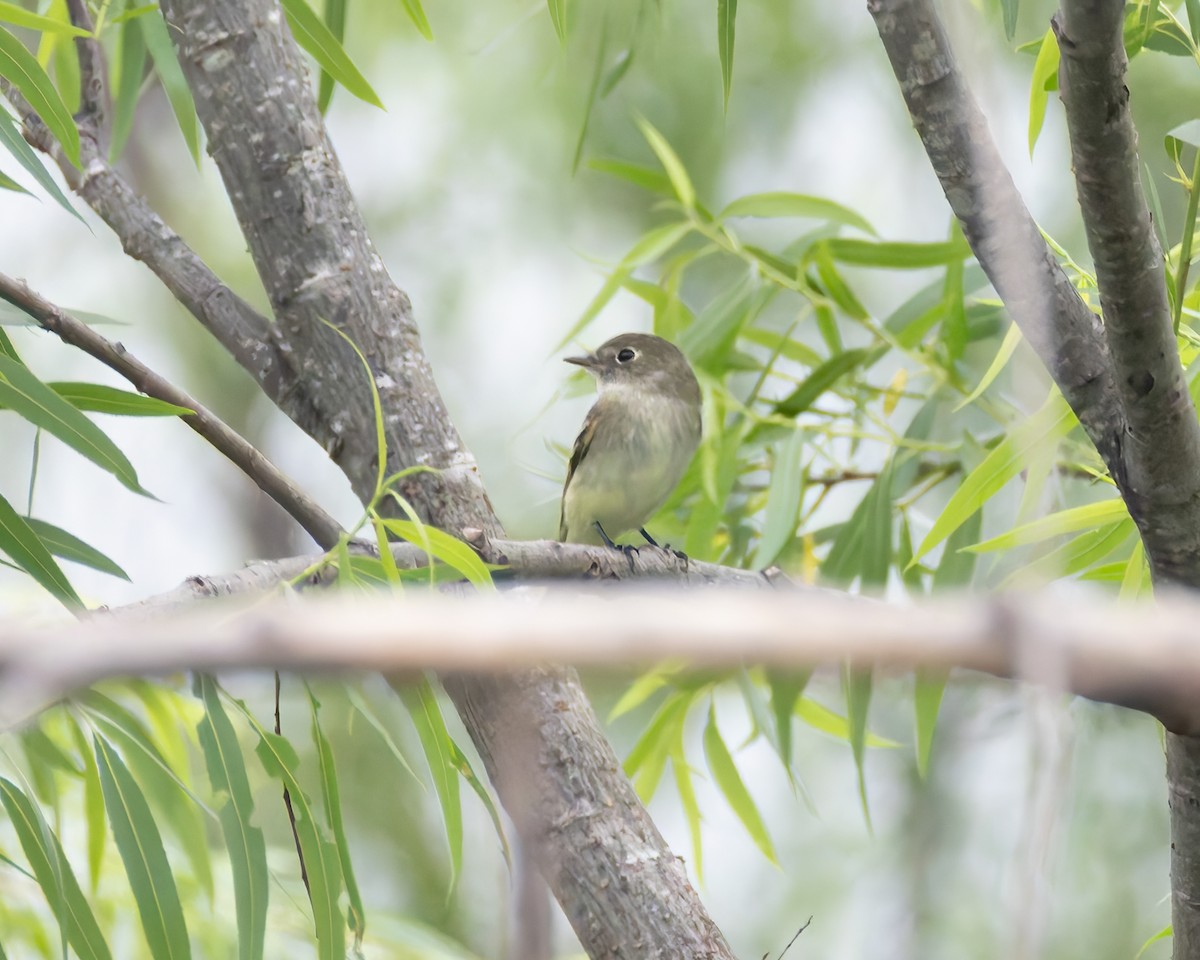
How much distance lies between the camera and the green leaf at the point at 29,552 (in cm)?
174

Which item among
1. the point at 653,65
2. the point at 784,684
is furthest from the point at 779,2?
the point at 784,684

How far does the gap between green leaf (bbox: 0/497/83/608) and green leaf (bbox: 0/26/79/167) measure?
0.55 m

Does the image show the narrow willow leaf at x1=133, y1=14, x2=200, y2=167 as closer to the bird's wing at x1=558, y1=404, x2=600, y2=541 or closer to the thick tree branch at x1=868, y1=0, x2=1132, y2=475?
the thick tree branch at x1=868, y1=0, x2=1132, y2=475

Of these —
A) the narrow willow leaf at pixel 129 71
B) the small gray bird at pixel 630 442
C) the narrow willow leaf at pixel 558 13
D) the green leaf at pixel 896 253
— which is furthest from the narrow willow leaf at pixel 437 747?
the small gray bird at pixel 630 442

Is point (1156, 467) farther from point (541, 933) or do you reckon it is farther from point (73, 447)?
point (73, 447)

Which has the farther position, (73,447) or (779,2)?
(779,2)

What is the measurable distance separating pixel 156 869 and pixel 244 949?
18 cm

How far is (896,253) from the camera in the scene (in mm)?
3305

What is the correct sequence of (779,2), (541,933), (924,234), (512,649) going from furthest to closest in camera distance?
(779,2) < (924,234) < (541,933) < (512,649)

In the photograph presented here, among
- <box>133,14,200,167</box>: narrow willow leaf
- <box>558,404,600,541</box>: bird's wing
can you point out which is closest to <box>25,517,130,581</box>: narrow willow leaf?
<box>133,14,200,167</box>: narrow willow leaf

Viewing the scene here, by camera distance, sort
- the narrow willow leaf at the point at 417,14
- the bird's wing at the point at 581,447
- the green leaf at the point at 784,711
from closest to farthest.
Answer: the narrow willow leaf at the point at 417,14 < the green leaf at the point at 784,711 < the bird's wing at the point at 581,447

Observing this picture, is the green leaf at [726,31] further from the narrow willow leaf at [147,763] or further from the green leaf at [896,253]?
the narrow willow leaf at [147,763]

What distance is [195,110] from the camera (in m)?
2.69

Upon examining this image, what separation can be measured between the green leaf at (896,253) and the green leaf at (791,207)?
50 mm
